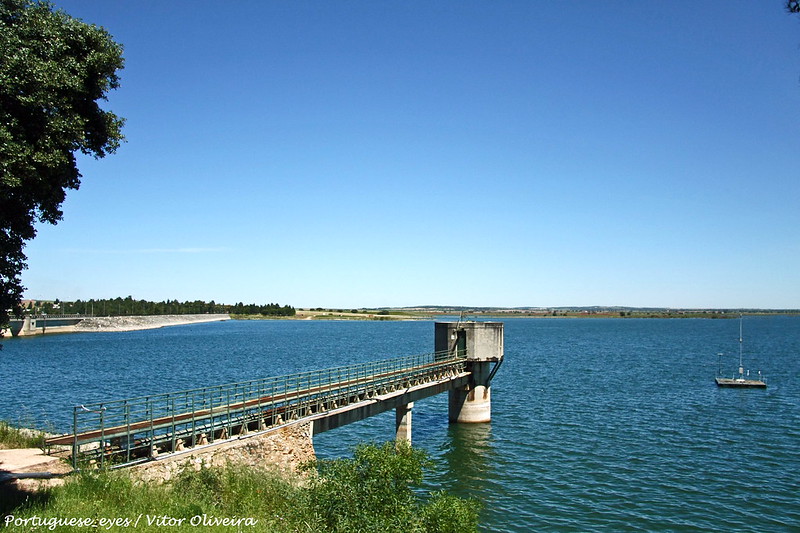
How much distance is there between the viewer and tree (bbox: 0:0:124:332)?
12.6 metres

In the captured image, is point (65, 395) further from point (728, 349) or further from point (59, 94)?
point (728, 349)

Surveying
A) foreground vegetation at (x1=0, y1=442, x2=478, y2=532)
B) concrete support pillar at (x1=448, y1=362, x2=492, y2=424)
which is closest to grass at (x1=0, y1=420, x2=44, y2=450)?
foreground vegetation at (x1=0, y1=442, x2=478, y2=532)

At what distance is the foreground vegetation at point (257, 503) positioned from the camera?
12.6 m

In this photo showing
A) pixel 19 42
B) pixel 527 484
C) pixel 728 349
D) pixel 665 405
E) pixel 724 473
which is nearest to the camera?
pixel 19 42

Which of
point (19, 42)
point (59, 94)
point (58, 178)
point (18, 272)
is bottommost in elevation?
point (18, 272)

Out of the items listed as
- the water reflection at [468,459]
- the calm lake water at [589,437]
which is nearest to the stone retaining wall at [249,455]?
the calm lake water at [589,437]

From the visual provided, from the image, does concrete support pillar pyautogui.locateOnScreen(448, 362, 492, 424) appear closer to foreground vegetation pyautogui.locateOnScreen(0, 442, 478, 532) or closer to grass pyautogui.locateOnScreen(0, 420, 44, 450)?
foreground vegetation pyautogui.locateOnScreen(0, 442, 478, 532)

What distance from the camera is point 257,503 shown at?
15844mm

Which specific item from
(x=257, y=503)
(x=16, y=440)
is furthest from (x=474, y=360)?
(x=16, y=440)

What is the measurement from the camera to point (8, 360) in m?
74.9

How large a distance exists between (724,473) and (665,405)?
17.8 metres

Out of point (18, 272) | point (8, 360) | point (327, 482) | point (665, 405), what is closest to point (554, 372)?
point (665, 405)

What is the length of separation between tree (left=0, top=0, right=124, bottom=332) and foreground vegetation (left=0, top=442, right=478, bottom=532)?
5.49m

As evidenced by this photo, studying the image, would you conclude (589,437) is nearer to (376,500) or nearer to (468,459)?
(468,459)
